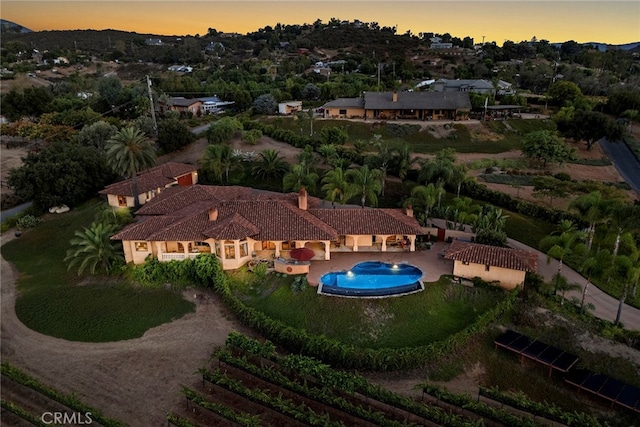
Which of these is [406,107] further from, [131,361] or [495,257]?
[131,361]

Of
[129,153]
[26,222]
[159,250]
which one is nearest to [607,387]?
[159,250]

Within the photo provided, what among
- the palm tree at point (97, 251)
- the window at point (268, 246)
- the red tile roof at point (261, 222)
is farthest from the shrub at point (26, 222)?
the window at point (268, 246)

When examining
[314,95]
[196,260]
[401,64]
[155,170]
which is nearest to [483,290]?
[196,260]

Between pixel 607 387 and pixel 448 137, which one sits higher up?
pixel 448 137

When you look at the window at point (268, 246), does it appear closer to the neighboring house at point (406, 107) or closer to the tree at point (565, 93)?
the neighboring house at point (406, 107)

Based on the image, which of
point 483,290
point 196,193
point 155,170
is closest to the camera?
point 483,290

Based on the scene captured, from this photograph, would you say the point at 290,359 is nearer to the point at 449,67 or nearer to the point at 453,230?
the point at 453,230
